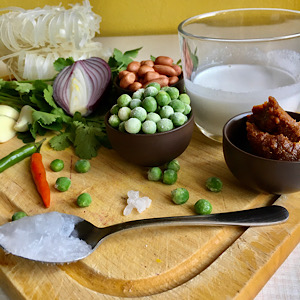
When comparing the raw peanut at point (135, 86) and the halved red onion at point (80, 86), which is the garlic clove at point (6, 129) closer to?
the halved red onion at point (80, 86)

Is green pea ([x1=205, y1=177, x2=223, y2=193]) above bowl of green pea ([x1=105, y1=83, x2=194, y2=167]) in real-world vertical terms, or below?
below

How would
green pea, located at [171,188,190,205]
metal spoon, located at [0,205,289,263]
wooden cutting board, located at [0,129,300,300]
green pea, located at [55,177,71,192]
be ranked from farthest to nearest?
green pea, located at [55,177,71,192] → green pea, located at [171,188,190,205] → metal spoon, located at [0,205,289,263] → wooden cutting board, located at [0,129,300,300]

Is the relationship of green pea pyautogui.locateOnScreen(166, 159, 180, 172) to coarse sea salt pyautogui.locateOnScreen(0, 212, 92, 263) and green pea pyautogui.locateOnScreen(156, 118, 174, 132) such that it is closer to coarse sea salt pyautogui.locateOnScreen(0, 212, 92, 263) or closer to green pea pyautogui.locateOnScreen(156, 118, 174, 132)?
green pea pyautogui.locateOnScreen(156, 118, 174, 132)

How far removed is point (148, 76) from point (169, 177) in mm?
512

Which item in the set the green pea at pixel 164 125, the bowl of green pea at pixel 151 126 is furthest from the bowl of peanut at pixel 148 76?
the green pea at pixel 164 125

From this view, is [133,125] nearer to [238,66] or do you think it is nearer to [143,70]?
[143,70]

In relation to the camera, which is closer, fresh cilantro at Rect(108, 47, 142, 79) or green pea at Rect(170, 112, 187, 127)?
green pea at Rect(170, 112, 187, 127)

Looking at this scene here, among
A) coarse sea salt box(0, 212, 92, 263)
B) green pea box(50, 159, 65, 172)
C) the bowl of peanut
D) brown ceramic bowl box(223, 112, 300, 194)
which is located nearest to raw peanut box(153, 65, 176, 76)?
the bowl of peanut

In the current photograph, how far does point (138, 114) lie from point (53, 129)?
0.55 meters

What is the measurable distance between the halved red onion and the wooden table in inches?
19.2

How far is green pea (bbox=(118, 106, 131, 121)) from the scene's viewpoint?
1.30m

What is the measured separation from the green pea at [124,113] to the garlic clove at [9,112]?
26.7 inches

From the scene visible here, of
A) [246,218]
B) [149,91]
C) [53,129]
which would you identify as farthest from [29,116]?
[246,218]

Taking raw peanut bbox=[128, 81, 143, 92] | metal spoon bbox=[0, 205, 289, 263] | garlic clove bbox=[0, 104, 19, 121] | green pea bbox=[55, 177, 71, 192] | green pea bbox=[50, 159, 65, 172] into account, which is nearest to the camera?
metal spoon bbox=[0, 205, 289, 263]
